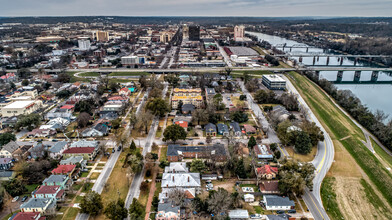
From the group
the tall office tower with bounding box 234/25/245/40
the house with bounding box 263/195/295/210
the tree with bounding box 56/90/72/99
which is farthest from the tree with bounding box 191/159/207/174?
the tall office tower with bounding box 234/25/245/40

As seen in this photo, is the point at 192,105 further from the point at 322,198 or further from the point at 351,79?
the point at 351,79

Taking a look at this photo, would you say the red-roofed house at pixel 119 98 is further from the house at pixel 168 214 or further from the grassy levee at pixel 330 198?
the grassy levee at pixel 330 198

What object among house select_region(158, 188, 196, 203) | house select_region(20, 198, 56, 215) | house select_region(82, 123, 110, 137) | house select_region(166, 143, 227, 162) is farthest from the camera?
house select_region(82, 123, 110, 137)

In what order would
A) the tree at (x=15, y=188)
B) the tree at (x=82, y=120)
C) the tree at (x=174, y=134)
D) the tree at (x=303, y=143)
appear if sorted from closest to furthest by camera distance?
the tree at (x=15, y=188) < the tree at (x=303, y=143) < the tree at (x=174, y=134) < the tree at (x=82, y=120)

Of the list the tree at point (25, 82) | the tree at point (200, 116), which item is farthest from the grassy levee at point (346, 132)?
the tree at point (25, 82)

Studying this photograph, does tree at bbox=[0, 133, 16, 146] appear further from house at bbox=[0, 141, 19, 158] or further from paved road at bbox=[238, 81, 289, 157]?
paved road at bbox=[238, 81, 289, 157]

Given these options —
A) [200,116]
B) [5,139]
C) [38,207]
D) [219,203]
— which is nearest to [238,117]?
[200,116]

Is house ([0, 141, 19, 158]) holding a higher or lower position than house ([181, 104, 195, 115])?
lower
